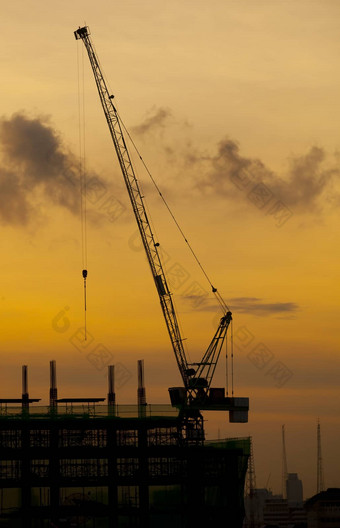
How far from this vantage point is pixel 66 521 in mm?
196500
